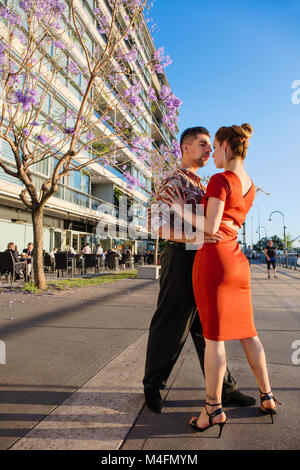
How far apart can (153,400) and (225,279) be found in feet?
3.00

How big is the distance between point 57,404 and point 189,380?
104 cm

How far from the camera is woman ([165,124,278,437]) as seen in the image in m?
1.79

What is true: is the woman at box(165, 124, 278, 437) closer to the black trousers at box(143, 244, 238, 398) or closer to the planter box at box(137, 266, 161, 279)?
the black trousers at box(143, 244, 238, 398)

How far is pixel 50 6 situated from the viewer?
7738 millimetres

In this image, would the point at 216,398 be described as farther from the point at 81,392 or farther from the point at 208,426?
the point at 81,392

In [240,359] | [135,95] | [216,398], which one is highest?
[135,95]

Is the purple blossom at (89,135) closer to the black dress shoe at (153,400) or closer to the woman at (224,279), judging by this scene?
the woman at (224,279)

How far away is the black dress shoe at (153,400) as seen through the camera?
1979mm

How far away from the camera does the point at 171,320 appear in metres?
2.07

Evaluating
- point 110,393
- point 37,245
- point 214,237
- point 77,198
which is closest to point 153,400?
point 110,393

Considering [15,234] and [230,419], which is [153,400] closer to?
[230,419]

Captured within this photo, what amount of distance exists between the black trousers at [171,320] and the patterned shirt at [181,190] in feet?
0.75

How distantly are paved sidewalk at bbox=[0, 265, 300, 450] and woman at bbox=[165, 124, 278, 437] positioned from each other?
162 mm
